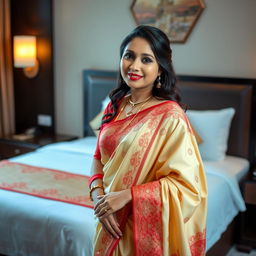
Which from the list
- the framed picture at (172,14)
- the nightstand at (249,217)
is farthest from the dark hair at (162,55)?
the framed picture at (172,14)

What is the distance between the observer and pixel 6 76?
440cm

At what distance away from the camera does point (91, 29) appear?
405 centimetres

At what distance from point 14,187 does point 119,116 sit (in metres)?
A: 1.17

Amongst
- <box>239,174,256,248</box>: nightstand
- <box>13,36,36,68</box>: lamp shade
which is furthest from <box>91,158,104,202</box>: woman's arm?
<box>13,36,36,68</box>: lamp shade

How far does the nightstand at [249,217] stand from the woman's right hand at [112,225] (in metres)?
1.71

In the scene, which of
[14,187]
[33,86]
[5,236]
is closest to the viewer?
[5,236]

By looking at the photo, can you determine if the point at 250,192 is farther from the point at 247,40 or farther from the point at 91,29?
the point at 91,29

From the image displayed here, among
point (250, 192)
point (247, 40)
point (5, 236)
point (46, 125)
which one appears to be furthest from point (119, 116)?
point (46, 125)

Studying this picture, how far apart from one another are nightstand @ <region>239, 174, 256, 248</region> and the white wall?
2.93ft

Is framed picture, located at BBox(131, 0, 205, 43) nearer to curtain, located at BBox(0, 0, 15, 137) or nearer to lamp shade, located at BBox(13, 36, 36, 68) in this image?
lamp shade, located at BBox(13, 36, 36, 68)

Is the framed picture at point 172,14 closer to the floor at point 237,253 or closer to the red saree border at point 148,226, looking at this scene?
the floor at point 237,253

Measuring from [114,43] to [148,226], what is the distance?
2.67 m

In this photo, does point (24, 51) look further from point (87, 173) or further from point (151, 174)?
point (151, 174)

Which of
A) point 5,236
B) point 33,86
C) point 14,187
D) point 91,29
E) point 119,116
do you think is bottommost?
point 5,236
